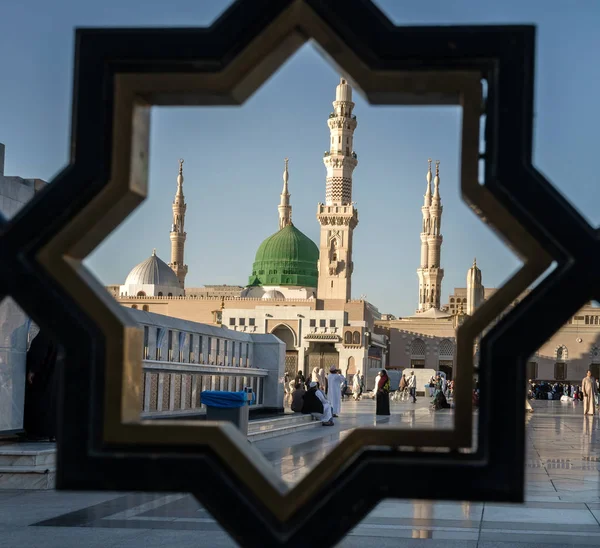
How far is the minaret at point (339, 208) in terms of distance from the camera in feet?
181

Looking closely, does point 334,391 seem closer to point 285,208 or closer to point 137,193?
point 137,193

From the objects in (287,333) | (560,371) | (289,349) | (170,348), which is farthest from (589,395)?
(560,371)

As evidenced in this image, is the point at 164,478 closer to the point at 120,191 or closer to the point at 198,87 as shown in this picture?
the point at 120,191

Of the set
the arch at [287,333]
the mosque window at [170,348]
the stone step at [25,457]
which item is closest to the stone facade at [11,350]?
the stone step at [25,457]

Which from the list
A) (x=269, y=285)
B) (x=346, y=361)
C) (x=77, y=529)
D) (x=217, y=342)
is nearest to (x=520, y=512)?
(x=77, y=529)

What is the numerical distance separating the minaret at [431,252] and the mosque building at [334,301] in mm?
67

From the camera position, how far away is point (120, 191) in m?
2.02

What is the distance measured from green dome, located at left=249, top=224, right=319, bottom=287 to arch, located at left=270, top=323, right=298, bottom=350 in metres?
12.4

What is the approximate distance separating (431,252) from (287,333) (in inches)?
644

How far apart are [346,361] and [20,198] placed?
4320cm

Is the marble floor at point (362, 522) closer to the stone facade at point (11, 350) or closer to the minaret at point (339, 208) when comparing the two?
the stone facade at point (11, 350)

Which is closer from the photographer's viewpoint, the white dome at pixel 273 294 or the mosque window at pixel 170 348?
the mosque window at pixel 170 348

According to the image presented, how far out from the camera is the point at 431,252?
6469 centimetres

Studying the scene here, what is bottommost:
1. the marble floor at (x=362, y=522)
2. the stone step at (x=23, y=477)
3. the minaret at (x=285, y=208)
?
the marble floor at (x=362, y=522)
